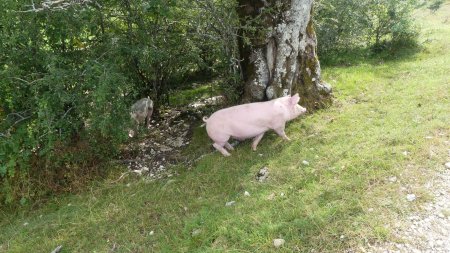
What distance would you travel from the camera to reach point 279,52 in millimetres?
Result: 6656

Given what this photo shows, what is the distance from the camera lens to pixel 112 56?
588 cm

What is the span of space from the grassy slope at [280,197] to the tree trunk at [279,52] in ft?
2.18

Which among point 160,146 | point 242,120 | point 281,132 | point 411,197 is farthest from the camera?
point 160,146

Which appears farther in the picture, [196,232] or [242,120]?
[242,120]

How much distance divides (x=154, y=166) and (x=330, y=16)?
662 cm

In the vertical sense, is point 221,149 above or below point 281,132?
below

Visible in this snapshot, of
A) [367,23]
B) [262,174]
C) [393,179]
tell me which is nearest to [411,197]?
[393,179]

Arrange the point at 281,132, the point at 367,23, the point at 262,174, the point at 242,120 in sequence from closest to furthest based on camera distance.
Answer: the point at 262,174, the point at 242,120, the point at 281,132, the point at 367,23

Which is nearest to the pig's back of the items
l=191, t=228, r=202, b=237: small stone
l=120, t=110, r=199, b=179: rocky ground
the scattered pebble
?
the scattered pebble

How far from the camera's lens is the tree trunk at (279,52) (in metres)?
6.55

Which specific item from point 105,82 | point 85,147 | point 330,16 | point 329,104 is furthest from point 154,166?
point 330,16

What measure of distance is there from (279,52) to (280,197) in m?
2.83

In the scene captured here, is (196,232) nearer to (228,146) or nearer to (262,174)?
(262,174)

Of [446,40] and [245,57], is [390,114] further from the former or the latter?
[446,40]
